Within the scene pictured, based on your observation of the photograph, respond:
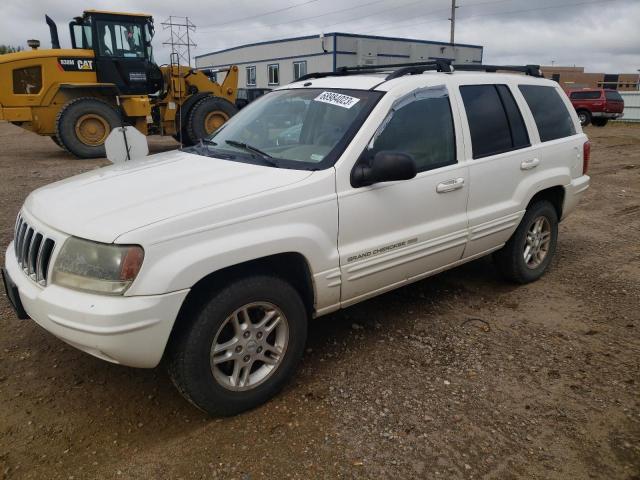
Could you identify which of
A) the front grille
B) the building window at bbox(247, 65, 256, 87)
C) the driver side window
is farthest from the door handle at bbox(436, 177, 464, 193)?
the building window at bbox(247, 65, 256, 87)

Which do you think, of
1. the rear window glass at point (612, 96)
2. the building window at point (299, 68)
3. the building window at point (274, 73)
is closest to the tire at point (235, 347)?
the rear window glass at point (612, 96)

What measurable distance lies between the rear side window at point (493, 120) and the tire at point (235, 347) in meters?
1.96

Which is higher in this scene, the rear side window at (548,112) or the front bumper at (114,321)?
the rear side window at (548,112)

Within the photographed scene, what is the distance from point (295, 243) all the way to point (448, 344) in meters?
1.53

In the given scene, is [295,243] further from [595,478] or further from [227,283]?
[595,478]

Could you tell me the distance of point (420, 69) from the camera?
3.74m

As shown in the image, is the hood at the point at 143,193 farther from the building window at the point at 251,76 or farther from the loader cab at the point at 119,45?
the building window at the point at 251,76

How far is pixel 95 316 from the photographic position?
2332 millimetres

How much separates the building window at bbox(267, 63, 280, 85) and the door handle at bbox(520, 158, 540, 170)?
26.7 metres

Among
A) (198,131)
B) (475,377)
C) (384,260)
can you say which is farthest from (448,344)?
(198,131)

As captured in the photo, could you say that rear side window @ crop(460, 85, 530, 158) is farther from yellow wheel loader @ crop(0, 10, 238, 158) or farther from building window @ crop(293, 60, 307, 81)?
building window @ crop(293, 60, 307, 81)

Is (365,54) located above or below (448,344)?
above

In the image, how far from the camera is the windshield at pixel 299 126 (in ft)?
10.5

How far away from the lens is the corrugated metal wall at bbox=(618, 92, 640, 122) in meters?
28.2
